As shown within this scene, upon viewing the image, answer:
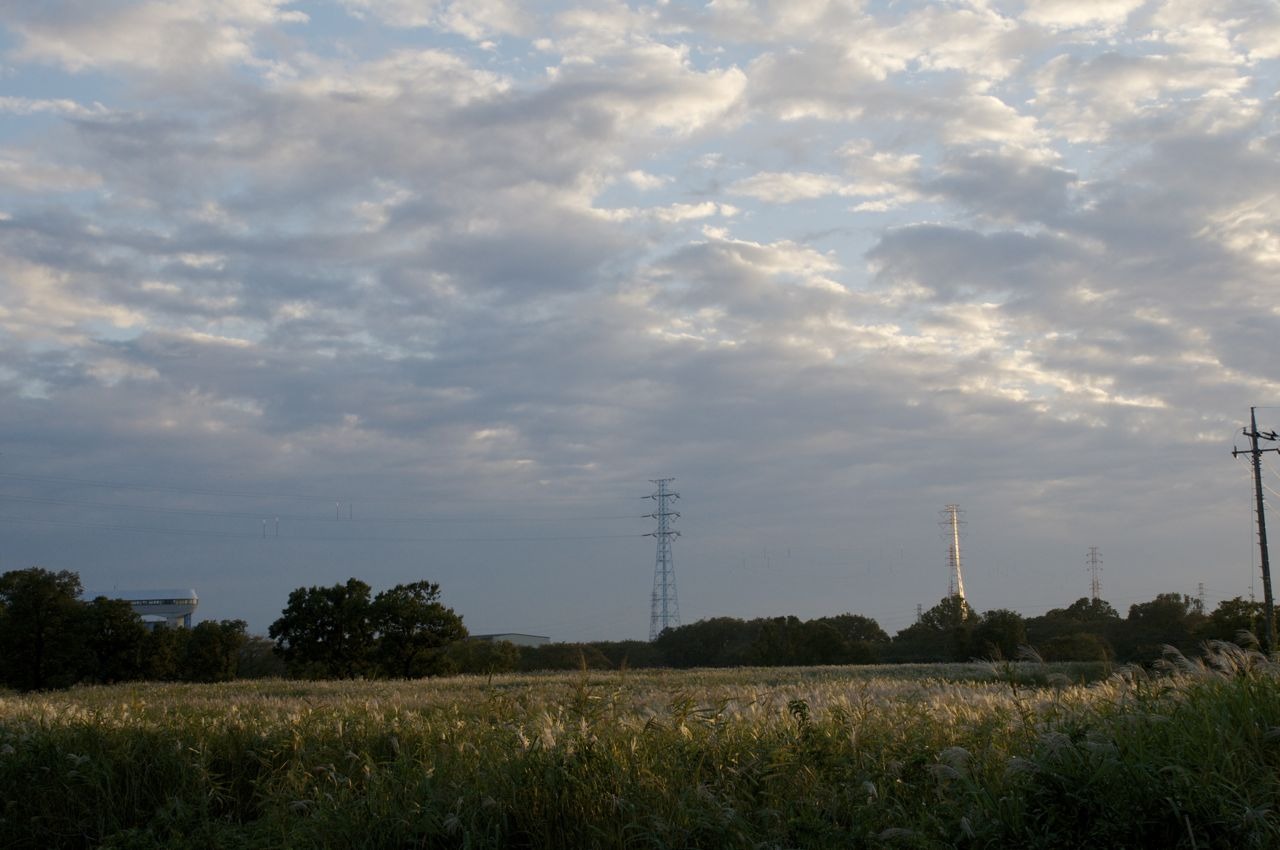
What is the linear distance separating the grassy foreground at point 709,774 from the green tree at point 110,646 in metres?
49.8

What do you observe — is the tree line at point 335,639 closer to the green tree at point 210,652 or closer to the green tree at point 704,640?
the green tree at point 210,652

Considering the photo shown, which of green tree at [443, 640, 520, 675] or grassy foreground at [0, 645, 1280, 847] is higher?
grassy foreground at [0, 645, 1280, 847]

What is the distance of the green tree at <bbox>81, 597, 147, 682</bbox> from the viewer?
184 ft

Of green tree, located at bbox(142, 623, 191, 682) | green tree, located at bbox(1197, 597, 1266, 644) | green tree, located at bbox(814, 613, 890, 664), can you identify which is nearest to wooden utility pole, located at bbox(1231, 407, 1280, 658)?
green tree, located at bbox(1197, 597, 1266, 644)

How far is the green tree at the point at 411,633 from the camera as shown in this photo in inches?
2290

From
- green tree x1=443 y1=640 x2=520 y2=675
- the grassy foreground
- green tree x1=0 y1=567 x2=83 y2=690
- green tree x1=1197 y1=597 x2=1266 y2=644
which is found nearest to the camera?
the grassy foreground

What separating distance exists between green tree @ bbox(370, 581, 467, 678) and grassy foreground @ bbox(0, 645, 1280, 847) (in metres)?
47.5

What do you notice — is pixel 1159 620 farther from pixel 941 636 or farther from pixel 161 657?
pixel 161 657

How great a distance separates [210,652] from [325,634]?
644 centimetres

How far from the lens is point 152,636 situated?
189 ft

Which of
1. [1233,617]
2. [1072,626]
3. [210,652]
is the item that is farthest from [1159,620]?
[210,652]

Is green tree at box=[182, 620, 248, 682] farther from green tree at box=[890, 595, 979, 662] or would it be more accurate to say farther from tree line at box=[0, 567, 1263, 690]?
green tree at box=[890, 595, 979, 662]

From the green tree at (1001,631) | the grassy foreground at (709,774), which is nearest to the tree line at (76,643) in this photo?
the green tree at (1001,631)

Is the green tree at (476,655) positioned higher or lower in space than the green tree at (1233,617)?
lower
